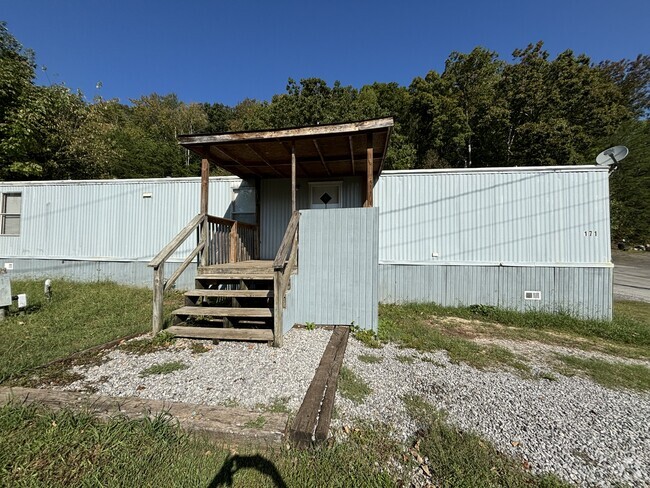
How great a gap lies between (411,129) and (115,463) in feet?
72.9

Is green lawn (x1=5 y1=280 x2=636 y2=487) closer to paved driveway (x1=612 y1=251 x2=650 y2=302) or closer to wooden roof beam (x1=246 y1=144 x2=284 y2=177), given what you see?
wooden roof beam (x1=246 y1=144 x2=284 y2=177)

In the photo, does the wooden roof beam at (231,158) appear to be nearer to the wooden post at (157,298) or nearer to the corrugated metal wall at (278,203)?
the corrugated metal wall at (278,203)

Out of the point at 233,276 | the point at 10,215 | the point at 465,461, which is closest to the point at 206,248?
the point at 233,276

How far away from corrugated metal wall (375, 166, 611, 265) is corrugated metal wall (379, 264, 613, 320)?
0.20 meters

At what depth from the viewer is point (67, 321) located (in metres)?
4.48

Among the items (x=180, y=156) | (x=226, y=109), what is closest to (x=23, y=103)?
(x=180, y=156)

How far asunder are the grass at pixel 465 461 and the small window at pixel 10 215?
10.9 metres

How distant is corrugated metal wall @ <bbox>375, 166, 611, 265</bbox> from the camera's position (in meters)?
5.77

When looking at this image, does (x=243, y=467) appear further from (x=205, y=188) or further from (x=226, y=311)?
(x=205, y=188)

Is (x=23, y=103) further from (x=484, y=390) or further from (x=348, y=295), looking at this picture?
(x=484, y=390)

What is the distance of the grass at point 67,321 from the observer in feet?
10.5

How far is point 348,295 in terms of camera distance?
4461 mm

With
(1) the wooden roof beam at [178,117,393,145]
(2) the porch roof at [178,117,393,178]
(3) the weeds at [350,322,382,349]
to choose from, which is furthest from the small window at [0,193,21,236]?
(3) the weeds at [350,322,382,349]

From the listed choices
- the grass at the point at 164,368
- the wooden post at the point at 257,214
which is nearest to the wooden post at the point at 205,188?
the wooden post at the point at 257,214
